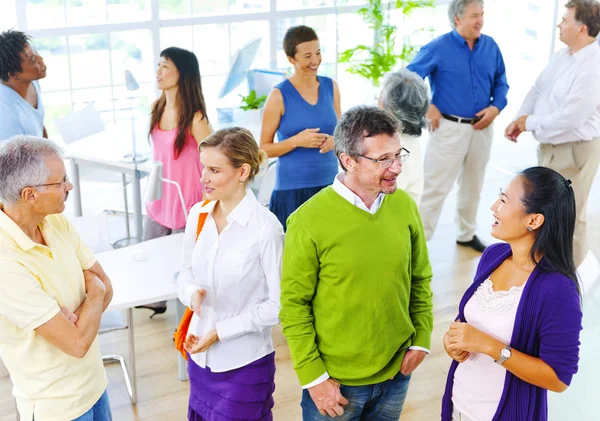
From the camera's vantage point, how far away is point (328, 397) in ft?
7.94

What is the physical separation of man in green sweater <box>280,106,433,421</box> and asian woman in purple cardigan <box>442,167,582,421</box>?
0.24 metres

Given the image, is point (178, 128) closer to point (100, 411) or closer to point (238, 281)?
point (238, 281)

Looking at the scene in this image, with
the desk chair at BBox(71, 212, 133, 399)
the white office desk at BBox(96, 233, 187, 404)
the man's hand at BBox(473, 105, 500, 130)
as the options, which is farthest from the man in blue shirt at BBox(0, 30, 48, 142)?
the man's hand at BBox(473, 105, 500, 130)

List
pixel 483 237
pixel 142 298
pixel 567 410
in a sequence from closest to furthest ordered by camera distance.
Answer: pixel 567 410, pixel 142 298, pixel 483 237

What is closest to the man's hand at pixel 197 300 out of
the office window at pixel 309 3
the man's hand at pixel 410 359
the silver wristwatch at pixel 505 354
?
the man's hand at pixel 410 359

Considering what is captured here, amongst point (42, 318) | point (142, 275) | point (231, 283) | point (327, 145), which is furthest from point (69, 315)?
point (327, 145)

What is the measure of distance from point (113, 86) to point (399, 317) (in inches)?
188

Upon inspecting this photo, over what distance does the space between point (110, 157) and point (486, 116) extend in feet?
8.34

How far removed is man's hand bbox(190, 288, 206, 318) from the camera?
A: 2539mm

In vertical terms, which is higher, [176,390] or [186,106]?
[186,106]

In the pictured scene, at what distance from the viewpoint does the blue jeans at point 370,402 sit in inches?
98.4

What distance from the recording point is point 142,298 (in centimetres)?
340

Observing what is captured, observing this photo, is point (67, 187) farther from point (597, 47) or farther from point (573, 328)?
point (597, 47)

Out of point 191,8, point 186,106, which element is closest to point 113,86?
point 191,8
